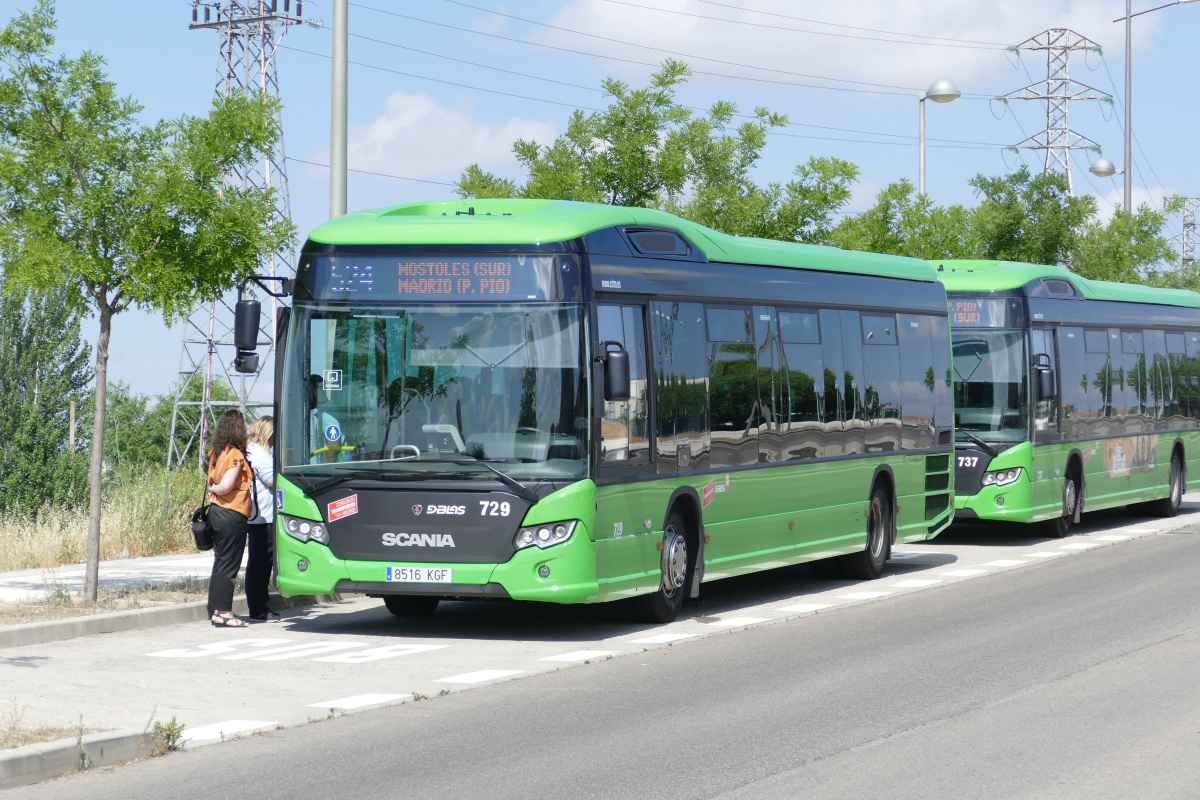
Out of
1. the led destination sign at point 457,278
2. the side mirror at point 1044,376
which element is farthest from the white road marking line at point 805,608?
the side mirror at point 1044,376

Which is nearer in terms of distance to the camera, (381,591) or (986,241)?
(381,591)

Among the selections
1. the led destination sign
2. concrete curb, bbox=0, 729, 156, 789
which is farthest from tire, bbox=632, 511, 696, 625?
concrete curb, bbox=0, 729, 156, 789

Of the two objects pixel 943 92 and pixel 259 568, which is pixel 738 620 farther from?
pixel 943 92

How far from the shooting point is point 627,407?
14758 millimetres

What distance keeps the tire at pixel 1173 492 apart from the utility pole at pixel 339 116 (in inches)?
641

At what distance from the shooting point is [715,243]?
16828 mm

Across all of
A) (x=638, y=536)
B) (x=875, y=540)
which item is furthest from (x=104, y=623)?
(x=875, y=540)

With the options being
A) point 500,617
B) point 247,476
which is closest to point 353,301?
point 247,476

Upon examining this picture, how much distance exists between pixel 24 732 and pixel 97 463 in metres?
6.86

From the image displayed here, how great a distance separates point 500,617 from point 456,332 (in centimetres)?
322

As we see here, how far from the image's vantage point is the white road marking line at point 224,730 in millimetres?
9945

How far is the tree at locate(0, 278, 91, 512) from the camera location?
129ft

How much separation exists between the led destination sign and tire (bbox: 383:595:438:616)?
2.92 meters

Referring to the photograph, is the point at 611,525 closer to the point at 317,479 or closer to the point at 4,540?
the point at 317,479
